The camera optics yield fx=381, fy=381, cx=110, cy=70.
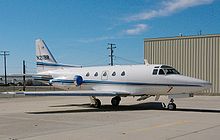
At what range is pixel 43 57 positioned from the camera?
28.7 metres

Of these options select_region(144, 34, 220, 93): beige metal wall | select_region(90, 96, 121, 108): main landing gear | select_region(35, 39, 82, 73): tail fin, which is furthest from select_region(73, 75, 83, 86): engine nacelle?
select_region(144, 34, 220, 93): beige metal wall

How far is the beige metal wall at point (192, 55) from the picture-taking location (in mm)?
40938

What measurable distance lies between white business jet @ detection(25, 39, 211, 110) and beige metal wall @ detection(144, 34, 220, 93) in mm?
18682

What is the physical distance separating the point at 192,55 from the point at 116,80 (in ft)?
70.3

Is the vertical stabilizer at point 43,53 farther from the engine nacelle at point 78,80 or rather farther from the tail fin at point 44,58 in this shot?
the engine nacelle at point 78,80

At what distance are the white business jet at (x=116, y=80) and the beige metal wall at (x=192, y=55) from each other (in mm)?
18682

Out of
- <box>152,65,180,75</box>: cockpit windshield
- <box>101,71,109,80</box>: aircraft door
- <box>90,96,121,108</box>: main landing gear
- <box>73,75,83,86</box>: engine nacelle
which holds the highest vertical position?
<box>152,65,180,75</box>: cockpit windshield

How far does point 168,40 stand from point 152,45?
2284 mm

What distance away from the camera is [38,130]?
40.8ft

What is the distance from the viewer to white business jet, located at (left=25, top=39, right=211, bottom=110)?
2033 cm

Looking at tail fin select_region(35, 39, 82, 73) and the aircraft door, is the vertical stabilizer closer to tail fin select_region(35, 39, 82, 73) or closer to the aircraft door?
tail fin select_region(35, 39, 82, 73)

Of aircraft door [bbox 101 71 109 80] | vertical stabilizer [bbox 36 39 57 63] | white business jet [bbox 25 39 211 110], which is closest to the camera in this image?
white business jet [bbox 25 39 211 110]

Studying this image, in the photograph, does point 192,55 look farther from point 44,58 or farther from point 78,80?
point 78,80

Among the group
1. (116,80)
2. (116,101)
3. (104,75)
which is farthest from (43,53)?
(116,80)
